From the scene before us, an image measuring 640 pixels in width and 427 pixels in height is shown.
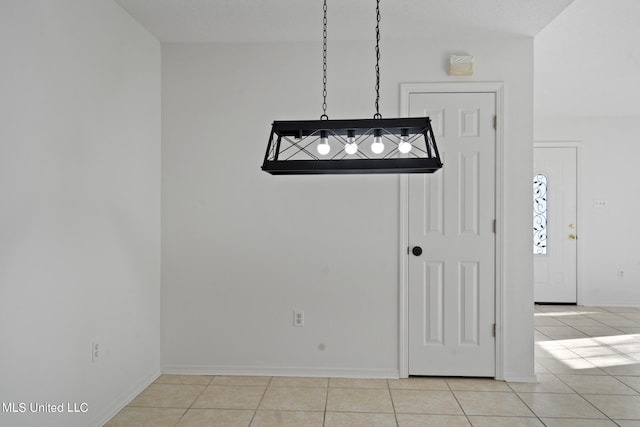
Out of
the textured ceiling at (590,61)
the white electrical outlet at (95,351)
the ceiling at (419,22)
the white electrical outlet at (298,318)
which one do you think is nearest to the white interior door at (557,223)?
the textured ceiling at (590,61)

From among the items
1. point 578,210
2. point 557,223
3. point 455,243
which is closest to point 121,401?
point 455,243

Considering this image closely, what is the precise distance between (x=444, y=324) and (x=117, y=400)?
241 cm

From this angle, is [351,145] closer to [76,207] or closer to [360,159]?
[360,159]

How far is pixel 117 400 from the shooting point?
3072 mm

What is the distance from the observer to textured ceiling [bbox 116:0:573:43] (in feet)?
10.1

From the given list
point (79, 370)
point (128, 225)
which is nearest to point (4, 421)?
point (79, 370)

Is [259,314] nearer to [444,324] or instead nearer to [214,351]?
[214,351]

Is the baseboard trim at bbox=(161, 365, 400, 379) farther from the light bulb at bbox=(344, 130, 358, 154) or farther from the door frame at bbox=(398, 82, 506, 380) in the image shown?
the light bulb at bbox=(344, 130, 358, 154)

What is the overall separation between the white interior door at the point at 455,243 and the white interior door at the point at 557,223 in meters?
3.56

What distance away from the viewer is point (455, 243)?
12.1 feet

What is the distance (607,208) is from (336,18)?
5.38 m

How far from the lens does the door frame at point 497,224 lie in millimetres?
3646

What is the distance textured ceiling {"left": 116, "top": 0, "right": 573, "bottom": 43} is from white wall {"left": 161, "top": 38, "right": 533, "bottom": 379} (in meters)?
0.15

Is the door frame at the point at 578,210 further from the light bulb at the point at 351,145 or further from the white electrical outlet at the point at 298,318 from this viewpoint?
the light bulb at the point at 351,145
